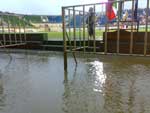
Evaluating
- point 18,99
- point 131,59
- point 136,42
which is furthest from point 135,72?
point 18,99

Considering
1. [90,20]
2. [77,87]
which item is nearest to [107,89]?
[77,87]

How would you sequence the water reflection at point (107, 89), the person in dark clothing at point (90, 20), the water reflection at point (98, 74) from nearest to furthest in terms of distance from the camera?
the water reflection at point (107, 89) → the water reflection at point (98, 74) → the person in dark clothing at point (90, 20)

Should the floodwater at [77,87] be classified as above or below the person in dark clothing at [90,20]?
below

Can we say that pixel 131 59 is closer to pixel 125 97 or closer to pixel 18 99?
pixel 125 97

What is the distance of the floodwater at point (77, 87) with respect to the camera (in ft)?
11.0

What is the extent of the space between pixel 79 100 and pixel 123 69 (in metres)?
2.28

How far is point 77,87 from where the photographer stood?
Answer: 14.2 ft

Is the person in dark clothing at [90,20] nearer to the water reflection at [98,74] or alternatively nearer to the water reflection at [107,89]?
the water reflection at [98,74]

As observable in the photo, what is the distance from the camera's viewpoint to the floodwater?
3.34 meters

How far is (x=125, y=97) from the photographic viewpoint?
146 inches

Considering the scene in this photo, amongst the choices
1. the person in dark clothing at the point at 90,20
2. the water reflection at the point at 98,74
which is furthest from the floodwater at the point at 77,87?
the person in dark clothing at the point at 90,20

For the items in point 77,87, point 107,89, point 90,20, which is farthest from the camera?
point 90,20

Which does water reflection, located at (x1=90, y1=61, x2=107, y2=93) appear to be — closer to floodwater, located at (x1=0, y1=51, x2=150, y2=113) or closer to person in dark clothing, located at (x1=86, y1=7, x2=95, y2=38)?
floodwater, located at (x1=0, y1=51, x2=150, y2=113)

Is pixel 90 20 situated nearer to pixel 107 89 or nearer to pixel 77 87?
pixel 77 87
